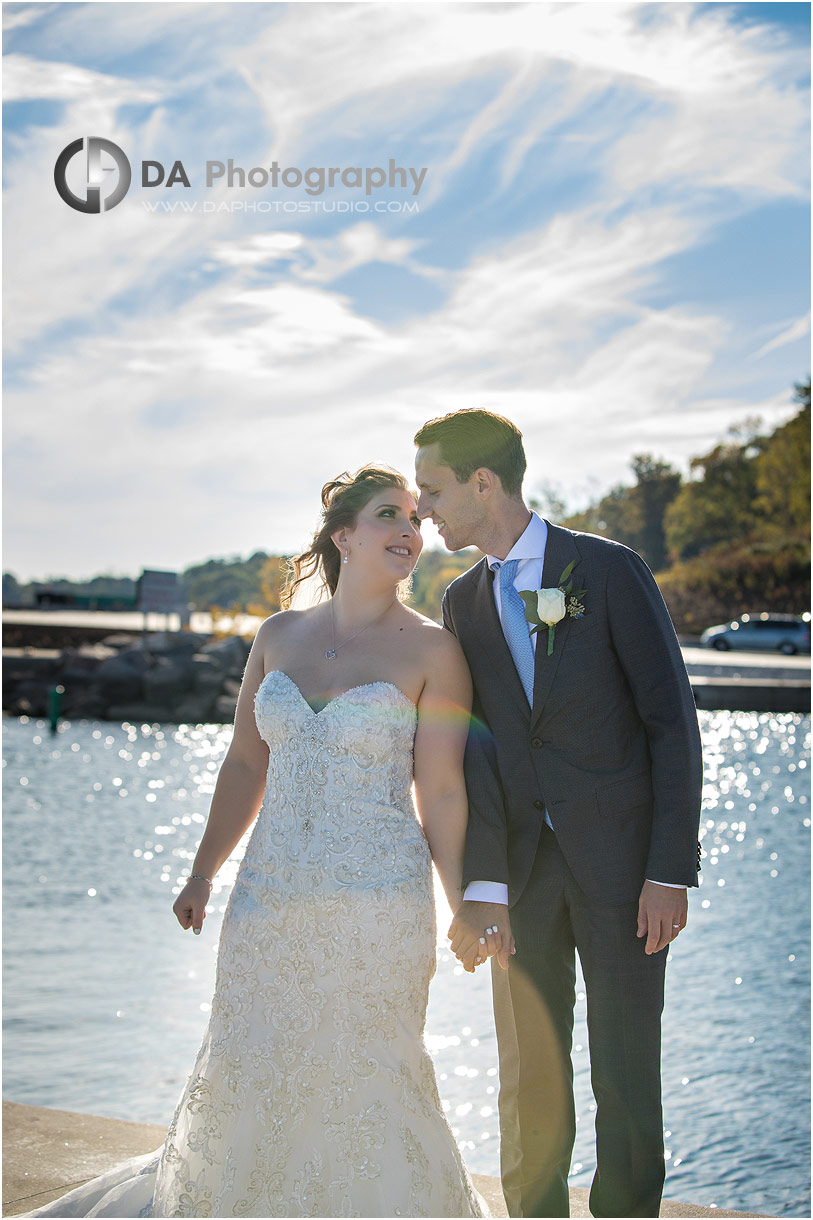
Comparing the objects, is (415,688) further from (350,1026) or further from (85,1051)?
(85,1051)

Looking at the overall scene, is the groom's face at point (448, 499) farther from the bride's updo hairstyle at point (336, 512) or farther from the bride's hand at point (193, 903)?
the bride's hand at point (193, 903)

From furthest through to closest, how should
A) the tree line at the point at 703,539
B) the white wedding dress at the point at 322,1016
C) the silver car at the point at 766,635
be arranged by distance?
the tree line at the point at 703,539 → the silver car at the point at 766,635 → the white wedding dress at the point at 322,1016

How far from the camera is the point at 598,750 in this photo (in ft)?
9.80

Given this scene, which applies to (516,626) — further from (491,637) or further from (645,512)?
(645,512)

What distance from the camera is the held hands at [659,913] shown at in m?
2.88

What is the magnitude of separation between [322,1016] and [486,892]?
0.55 meters

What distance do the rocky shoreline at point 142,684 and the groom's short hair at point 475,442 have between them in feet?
79.6

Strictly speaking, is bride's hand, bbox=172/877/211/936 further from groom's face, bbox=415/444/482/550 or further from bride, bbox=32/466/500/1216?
groom's face, bbox=415/444/482/550

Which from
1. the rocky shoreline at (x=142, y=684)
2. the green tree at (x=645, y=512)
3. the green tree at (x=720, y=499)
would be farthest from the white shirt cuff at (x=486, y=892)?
the green tree at (x=645, y=512)

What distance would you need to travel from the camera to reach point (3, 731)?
24.7 m

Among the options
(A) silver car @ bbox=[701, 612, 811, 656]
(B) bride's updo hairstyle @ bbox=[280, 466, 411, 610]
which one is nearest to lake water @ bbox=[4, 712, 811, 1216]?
(B) bride's updo hairstyle @ bbox=[280, 466, 411, 610]

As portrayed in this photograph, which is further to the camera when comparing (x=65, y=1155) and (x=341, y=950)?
(x=65, y=1155)

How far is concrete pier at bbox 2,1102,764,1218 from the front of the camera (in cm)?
335

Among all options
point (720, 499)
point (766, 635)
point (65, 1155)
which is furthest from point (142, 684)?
point (720, 499)
